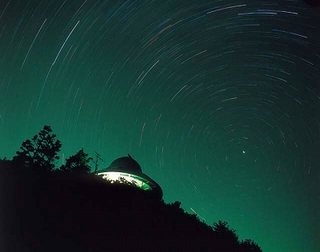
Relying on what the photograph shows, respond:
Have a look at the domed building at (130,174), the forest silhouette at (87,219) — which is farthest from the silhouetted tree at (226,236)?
the domed building at (130,174)

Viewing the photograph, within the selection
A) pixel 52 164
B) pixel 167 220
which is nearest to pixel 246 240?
pixel 167 220

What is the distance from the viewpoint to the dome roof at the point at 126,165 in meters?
32.2

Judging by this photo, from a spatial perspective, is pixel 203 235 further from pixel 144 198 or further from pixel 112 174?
pixel 112 174

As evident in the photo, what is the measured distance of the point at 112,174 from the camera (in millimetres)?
31172

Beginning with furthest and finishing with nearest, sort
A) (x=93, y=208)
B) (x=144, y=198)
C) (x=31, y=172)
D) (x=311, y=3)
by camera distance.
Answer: (x=144, y=198) < (x=31, y=172) < (x=93, y=208) < (x=311, y=3)

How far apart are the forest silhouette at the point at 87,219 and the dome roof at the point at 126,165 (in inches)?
500

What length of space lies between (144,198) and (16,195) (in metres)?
6.99

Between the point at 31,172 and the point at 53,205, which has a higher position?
the point at 31,172

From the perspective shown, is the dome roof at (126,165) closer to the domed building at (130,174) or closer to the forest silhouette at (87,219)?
the domed building at (130,174)

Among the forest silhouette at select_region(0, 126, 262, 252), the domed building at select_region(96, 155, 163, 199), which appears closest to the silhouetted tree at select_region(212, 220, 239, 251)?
the forest silhouette at select_region(0, 126, 262, 252)

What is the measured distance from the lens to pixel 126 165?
108 ft

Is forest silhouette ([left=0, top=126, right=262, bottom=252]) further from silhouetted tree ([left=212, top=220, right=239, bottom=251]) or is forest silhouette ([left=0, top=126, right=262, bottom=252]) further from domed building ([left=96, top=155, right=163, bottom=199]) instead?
domed building ([left=96, top=155, right=163, bottom=199])

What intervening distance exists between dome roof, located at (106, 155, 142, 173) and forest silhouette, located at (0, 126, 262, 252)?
500 inches

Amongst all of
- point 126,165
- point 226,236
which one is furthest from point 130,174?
point 226,236
